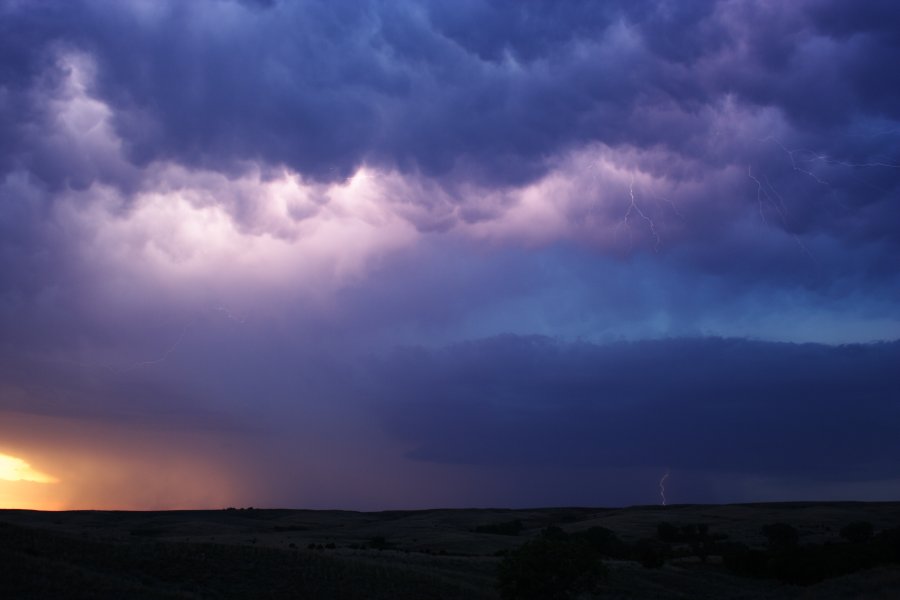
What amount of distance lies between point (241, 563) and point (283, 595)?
18.8 ft

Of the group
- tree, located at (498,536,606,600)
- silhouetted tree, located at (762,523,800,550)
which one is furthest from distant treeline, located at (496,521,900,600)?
silhouetted tree, located at (762,523,800,550)

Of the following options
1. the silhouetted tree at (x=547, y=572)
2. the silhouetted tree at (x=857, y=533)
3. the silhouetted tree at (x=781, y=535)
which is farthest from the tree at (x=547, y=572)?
the silhouetted tree at (x=857, y=533)

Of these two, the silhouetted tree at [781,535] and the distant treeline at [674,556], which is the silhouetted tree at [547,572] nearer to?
the distant treeline at [674,556]

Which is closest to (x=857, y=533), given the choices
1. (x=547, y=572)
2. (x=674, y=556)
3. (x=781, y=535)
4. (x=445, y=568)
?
(x=781, y=535)

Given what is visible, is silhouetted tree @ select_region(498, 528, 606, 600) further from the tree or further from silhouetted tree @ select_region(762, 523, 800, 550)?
silhouetted tree @ select_region(762, 523, 800, 550)

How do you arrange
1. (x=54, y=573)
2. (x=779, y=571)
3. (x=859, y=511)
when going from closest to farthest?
(x=54, y=573), (x=779, y=571), (x=859, y=511)

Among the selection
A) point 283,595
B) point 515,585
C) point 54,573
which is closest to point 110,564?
point 54,573

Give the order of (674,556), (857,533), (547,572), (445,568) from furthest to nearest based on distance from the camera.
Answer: (857,533), (674,556), (445,568), (547,572)

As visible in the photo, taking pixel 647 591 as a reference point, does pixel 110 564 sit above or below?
above

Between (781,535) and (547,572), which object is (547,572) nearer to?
(547,572)

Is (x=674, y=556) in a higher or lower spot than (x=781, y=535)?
lower

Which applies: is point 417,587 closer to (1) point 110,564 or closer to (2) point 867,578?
(1) point 110,564

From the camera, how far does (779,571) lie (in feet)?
201

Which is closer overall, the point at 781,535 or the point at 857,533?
the point at 781,535
